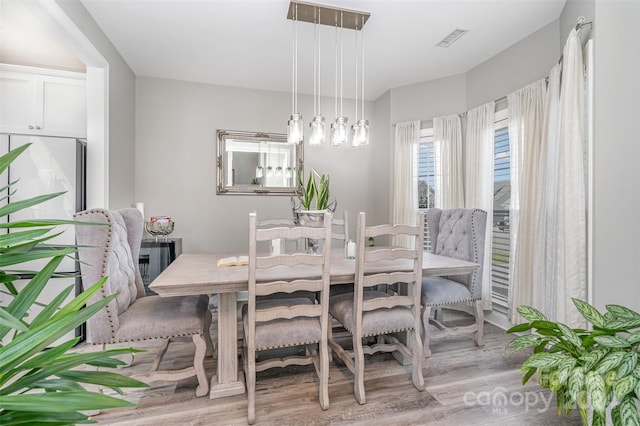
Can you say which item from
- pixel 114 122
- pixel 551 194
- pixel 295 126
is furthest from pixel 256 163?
pixel 551 194

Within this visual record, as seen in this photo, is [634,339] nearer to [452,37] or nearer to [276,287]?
[276,287]

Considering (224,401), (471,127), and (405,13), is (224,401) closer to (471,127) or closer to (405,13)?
(405,13)

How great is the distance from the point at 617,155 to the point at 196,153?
12.6 ft

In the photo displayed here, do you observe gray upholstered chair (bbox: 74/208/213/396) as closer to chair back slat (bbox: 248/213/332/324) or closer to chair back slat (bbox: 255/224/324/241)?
chair back slat (bbox: 248/213/332/324)

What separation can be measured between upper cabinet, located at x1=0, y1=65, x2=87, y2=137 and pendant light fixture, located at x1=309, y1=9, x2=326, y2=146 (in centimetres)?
224

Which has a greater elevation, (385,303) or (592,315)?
(592,315)

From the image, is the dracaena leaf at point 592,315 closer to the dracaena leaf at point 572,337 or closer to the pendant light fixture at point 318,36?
the dracaena leaf at point 572,337

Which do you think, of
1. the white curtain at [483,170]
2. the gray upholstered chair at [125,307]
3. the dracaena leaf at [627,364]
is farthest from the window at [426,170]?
the gray upholstered chair at [125,307]

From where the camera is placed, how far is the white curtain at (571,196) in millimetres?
2080

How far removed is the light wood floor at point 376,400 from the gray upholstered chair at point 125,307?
0.18m

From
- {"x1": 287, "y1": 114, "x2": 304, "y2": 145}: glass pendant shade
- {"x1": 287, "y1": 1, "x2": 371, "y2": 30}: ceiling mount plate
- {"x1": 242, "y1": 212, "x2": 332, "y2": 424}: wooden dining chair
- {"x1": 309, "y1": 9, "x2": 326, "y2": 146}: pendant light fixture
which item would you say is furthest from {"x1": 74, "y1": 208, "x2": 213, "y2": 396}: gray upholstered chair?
{"x1": 287, "y1": 1, "x2": 371, "y2": 30}: ceiling mount plate

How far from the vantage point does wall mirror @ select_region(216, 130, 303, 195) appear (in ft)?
13.2

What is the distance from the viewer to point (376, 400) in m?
1.96

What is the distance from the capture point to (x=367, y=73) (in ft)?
12.0
